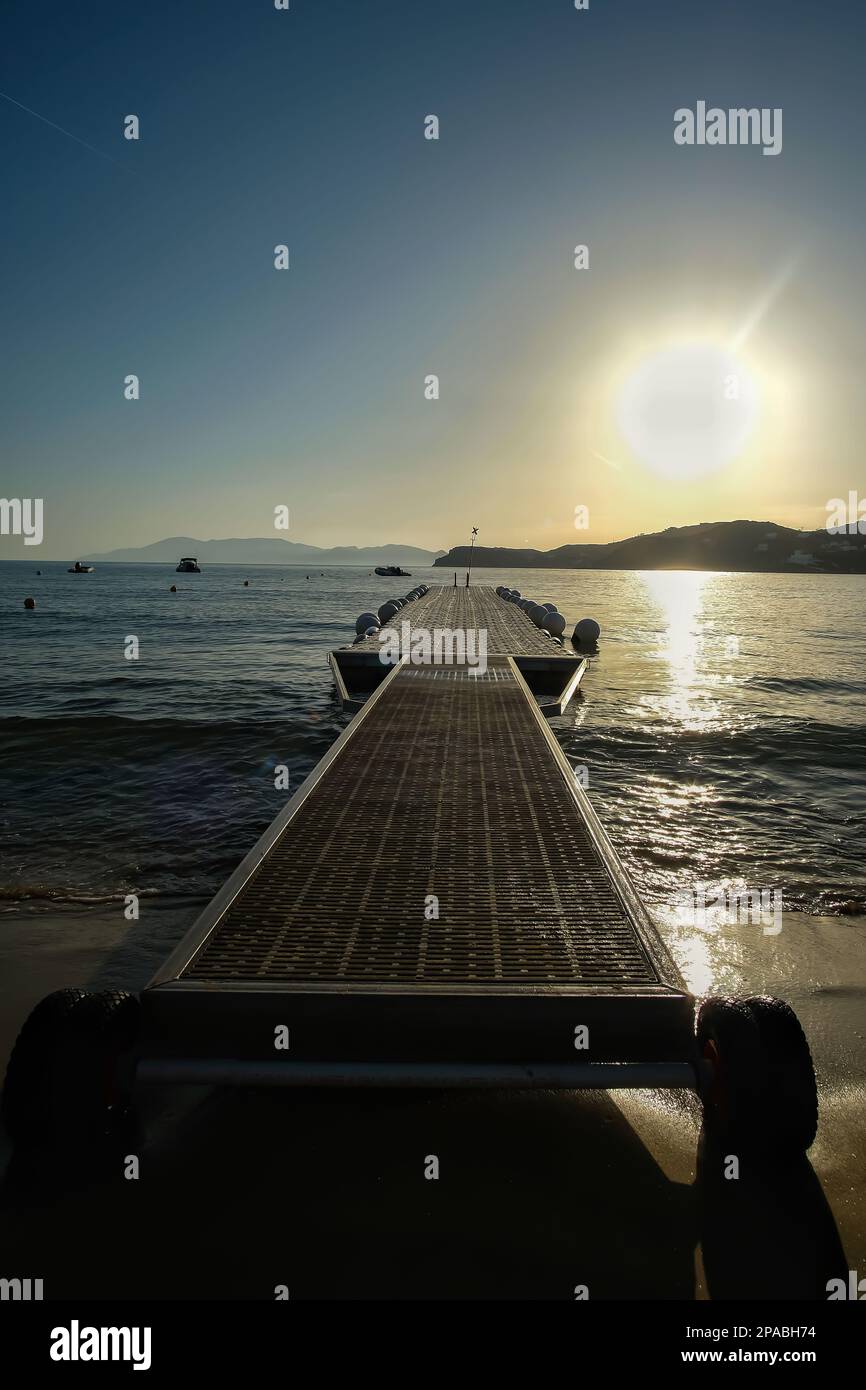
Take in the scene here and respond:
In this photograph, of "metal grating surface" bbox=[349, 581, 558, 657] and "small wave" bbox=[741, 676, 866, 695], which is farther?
"small wave" bbox=[741, 676, 866, 695]

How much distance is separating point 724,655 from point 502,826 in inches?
1038

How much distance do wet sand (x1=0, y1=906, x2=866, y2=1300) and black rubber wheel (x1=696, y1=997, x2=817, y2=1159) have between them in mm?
260

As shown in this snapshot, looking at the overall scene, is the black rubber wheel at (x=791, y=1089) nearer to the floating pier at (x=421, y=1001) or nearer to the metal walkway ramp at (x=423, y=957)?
the floating pier at (x=421, y=1001)

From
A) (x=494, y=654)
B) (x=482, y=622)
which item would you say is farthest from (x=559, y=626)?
(x=494, y=654)

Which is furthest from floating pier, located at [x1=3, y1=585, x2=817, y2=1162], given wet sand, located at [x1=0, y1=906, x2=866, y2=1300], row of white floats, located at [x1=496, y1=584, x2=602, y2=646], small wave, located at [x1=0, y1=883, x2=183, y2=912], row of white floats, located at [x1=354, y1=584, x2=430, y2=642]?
row of white floats, located at [x1=496, y1=584, x2=602, y2=646]

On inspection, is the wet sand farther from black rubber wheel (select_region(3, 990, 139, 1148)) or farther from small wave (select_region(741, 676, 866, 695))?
small wave (select_region(741, 676, 866, 695))

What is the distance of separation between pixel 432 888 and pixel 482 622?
A: 2233 cm

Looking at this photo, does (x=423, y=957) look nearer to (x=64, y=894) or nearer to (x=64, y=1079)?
(x=64, y=1079)

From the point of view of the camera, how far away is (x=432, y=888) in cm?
530

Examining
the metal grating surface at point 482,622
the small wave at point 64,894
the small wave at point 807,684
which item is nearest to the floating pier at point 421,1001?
the small wave at point 64,894

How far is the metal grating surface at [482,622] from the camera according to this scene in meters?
19.8

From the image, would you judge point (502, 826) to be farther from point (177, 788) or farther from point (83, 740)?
point (83, 740)

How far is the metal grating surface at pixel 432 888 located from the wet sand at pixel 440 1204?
0.74m

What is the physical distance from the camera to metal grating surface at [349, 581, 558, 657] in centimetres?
1978
